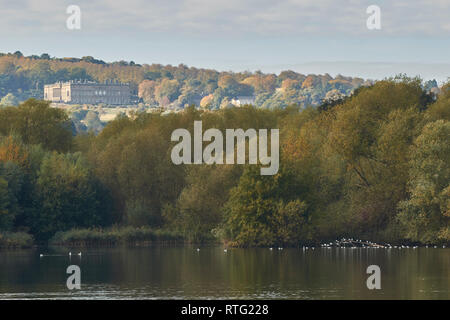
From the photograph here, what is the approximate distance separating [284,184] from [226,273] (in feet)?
77.4

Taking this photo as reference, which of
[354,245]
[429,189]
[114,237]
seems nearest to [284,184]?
[354,245]

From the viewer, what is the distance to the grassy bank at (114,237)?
Result: 77.5m

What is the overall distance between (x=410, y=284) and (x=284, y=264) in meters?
13.5

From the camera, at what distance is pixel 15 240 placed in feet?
242

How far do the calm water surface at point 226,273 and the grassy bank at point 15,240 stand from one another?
7.75 ft

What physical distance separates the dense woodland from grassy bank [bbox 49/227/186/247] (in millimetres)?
1025

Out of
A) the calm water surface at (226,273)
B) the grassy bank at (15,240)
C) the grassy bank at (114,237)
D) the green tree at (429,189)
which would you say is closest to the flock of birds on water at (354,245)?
the green tree at (429,189)

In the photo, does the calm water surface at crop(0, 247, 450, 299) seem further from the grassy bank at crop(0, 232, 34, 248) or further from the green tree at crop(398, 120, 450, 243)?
the green tree at crop(398, 120, 450, 243)

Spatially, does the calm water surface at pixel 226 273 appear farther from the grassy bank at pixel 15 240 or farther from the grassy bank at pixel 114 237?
the grassy bank at pixel 114 237

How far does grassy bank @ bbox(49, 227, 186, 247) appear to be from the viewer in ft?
254

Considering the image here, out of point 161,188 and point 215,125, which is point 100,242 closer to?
point 161,188

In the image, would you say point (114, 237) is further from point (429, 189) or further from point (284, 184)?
point (429, 189)

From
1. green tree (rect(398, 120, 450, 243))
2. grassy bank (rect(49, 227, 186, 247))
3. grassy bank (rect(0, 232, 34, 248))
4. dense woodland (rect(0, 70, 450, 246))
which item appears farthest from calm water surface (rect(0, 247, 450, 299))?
grassy bank (rect(49, 227, 186, 247))

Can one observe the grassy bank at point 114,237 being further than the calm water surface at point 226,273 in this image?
Yes
